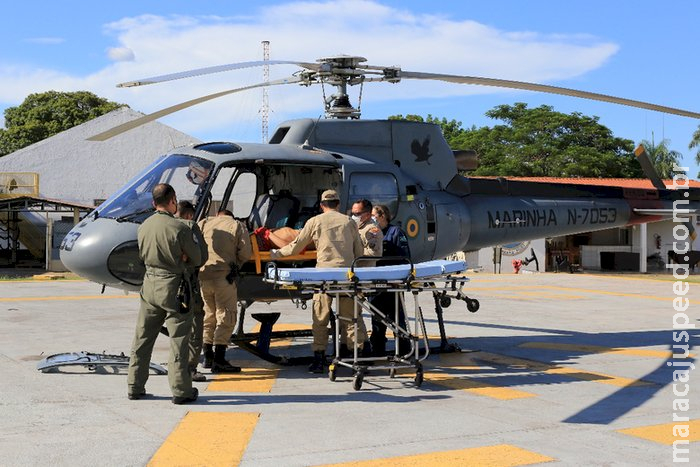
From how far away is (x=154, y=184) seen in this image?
9.03 m

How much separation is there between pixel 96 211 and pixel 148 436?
3.87m

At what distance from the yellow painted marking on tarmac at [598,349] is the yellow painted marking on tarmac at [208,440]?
561 centimetres

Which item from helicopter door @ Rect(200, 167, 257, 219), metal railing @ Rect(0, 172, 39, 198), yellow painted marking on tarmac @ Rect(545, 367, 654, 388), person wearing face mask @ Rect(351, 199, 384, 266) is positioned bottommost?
yellow painted marking on tarmac @ Rect(545, 367, 654, 388)

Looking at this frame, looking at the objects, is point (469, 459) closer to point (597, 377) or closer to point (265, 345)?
point (597, 377)

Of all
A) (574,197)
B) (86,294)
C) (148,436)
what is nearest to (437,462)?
(148,436)

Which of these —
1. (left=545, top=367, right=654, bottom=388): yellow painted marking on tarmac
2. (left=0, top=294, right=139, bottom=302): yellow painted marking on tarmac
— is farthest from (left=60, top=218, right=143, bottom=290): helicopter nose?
(left=0, top=294, right=139, bottom=302): yellow painted marking on tarmac

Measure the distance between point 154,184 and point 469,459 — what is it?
5.26 m

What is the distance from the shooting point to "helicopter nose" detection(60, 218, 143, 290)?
8383 mm

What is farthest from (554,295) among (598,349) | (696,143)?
(696,143)

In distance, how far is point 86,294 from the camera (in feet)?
62.5

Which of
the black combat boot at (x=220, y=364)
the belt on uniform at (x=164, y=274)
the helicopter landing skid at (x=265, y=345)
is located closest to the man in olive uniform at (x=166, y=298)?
the belt on uniform at (x=164, y=274)

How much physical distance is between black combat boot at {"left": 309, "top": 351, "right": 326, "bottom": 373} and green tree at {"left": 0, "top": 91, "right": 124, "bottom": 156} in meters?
48.7

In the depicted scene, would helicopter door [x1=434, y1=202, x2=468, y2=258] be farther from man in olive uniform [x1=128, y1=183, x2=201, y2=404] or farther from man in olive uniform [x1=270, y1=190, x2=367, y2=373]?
man in olive uniform [x1=128, y1=183, x2=201, y2=404]

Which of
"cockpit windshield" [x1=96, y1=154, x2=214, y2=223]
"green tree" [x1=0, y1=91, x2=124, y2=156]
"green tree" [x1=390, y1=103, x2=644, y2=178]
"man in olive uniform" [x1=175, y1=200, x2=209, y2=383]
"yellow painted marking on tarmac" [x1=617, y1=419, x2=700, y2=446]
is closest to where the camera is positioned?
"yellow painted marking on tarmac" [x1=617, y1=419, x2=700, y2=446]
